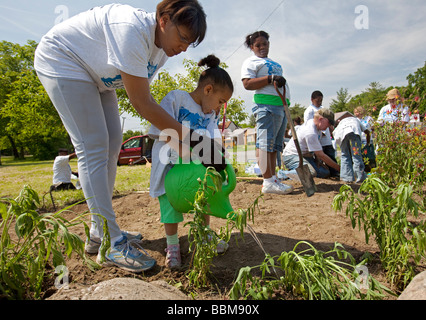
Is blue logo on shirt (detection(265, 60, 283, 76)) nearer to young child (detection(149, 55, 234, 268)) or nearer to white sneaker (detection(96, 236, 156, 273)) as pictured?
young child (detection(149, 55, 234, 268))

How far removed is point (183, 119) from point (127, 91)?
0.48 metres

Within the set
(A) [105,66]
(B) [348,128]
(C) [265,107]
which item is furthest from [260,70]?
(A) [105,66]

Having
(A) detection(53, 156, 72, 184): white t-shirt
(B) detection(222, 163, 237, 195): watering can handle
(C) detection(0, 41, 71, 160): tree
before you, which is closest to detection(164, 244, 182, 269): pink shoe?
(B) detection(222, 163, 237, 195): watering can handle

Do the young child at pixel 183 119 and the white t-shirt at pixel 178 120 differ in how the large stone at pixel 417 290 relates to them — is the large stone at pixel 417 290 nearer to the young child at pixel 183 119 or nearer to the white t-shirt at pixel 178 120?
the young child at pixel 183 119

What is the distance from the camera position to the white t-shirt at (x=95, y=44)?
4.65 ft

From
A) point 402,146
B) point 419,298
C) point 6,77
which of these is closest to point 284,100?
point 402,146

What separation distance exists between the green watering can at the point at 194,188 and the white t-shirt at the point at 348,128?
11.7ft

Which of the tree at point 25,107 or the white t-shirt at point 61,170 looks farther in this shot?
the tree at point 25,107

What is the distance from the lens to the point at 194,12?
145cm

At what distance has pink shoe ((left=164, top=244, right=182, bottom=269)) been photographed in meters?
1.67

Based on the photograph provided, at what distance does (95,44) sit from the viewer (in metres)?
1.53

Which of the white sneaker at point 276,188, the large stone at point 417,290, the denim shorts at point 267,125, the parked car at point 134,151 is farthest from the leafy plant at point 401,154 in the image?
the parked car at point 134,151

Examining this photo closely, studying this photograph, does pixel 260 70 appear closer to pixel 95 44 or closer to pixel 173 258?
pixel 95 44
